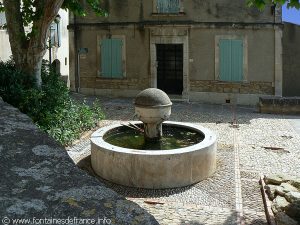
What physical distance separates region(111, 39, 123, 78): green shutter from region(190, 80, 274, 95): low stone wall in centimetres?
314

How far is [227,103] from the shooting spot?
623 inches

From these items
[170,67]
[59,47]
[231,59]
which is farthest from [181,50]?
[59,47]

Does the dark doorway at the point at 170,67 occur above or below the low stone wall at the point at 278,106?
above

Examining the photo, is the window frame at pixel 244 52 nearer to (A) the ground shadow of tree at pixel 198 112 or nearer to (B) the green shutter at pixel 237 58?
(B) the green shutter at pixel 237 58

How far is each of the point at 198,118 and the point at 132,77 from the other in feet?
15.5

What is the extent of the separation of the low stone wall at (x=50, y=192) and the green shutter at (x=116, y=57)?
48.2 ft

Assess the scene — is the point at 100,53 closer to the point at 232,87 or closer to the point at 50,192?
the point at 232,87

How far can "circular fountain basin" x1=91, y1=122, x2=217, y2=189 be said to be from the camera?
6766mm

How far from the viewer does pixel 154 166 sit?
676cm

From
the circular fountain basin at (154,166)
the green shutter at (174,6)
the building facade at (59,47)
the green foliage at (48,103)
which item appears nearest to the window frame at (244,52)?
the green shutter at (174,6)

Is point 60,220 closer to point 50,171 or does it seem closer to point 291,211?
point 50,171

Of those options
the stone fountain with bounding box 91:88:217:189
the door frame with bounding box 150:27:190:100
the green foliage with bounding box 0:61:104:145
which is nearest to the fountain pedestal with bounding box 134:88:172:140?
the stone fountain with bounding box 91:88:217:189

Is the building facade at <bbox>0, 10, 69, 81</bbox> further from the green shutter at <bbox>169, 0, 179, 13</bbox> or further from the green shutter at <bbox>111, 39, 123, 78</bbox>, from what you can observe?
the green shutter at <bbox>169, 0, 179, 13</bbox>

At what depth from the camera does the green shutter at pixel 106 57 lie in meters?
16.7
